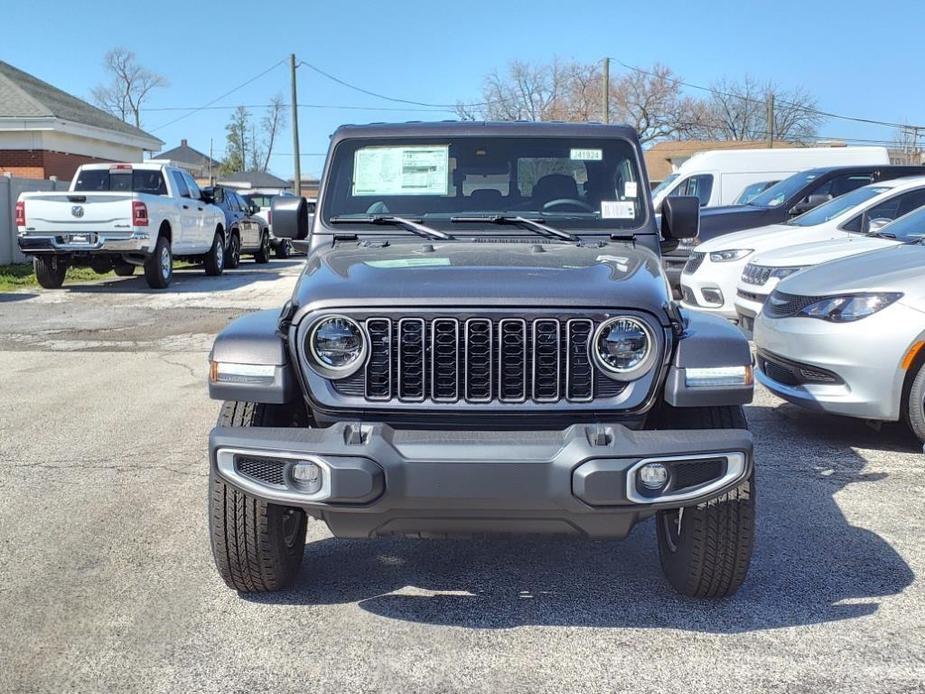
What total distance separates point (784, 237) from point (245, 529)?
790 centimetres

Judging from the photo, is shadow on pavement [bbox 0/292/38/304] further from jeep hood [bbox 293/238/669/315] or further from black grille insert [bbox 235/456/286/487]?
black grille insert [bbox 235/456/286/487]

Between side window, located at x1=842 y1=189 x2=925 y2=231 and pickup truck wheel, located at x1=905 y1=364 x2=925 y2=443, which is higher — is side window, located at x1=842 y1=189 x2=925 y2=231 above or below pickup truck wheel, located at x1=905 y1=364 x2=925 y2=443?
above

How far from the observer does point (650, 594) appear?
394 cm

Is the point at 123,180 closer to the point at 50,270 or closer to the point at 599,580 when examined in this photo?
the point at 50,270

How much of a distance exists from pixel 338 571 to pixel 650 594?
1.28 m

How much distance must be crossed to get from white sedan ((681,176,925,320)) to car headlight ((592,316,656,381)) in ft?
21.4

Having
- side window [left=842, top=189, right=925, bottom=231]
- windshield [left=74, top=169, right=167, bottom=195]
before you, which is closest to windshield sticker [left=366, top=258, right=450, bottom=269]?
side window [left=842, top=189, right=925, bottom=231]

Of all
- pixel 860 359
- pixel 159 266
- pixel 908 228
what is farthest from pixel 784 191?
pixel 159 266

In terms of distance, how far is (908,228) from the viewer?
7820 mm

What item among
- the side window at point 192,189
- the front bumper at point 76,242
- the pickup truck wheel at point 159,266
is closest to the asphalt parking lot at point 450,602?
the front bumper at point 76,242

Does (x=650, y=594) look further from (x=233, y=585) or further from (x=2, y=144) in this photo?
(x=2, y=144)

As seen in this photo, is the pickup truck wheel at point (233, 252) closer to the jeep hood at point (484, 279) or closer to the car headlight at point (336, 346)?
the jeep hood at point (484, 279)

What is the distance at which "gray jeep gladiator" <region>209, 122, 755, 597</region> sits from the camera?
3178mm

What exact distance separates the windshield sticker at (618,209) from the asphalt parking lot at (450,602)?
1.49 m
